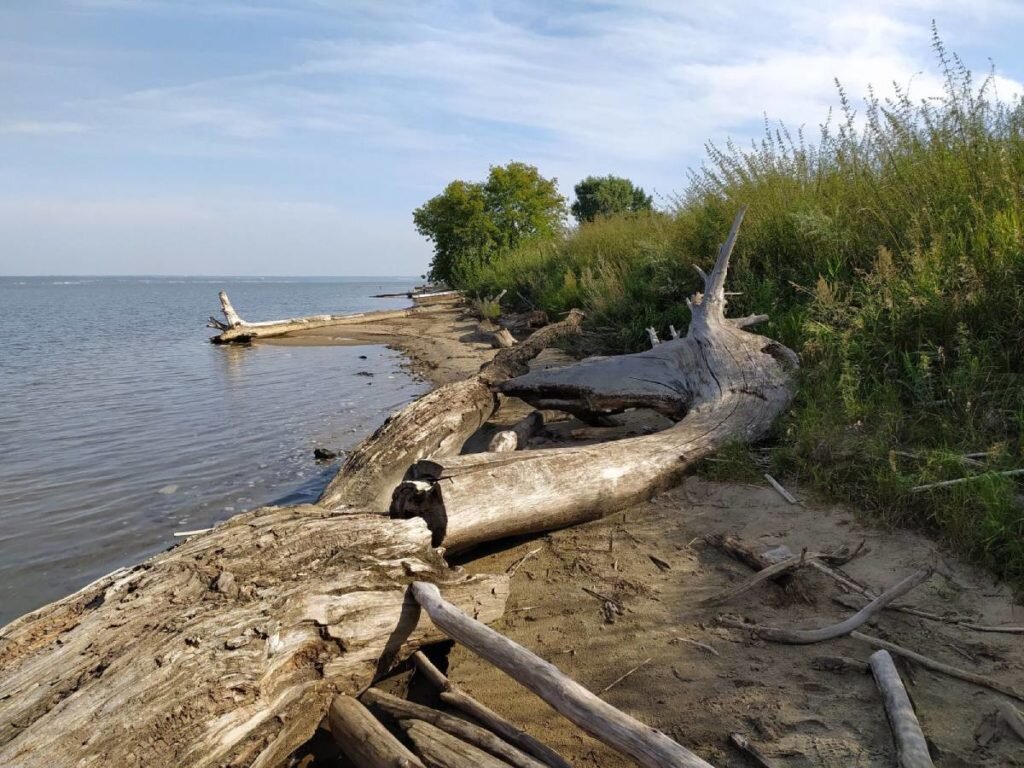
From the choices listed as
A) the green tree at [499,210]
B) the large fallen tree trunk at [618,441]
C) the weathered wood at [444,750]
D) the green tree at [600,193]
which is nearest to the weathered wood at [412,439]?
the large fallen tree trunk at [618,441]

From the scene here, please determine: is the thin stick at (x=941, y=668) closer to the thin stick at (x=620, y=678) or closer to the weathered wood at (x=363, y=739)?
the thin stick at (x=620, y=678)

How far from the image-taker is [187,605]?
265 cm

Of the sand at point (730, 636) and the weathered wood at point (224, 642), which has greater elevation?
the weathered wood at point (224, 642)

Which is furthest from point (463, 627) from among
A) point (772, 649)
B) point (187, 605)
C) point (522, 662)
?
point (772, 649)

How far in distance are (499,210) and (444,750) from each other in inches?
1158

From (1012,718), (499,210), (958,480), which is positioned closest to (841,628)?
(1012,718)

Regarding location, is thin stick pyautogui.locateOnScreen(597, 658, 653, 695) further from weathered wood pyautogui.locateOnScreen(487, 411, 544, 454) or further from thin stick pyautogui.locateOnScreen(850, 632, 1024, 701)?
weathered wood pyautogui.locateOnScreen(487, 411, 544, 454)

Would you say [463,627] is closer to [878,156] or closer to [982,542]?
[982,542]

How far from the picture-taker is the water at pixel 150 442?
16.0 feet

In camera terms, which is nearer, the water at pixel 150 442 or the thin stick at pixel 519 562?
the thin stick at pixel 519 562

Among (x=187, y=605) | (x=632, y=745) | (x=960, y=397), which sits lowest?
(x=632, y=745)

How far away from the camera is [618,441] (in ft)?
15.6

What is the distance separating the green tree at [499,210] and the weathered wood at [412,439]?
23.1m

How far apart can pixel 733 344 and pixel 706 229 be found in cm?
316
